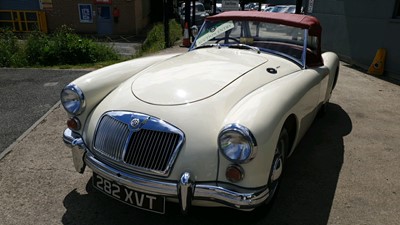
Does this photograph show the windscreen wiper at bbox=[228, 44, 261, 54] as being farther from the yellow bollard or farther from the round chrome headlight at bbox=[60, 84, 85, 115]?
the yellow bollard

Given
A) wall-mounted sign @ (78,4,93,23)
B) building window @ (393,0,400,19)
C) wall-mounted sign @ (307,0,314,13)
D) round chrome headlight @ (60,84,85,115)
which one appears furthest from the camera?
wall-mounted sign @ (78,4,93,23)

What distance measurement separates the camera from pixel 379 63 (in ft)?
25.4

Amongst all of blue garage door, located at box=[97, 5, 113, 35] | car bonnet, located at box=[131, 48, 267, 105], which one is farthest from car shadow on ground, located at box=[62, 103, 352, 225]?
blue garage door, located at box=[97, 5, 113, 35]

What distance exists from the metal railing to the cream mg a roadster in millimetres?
17943

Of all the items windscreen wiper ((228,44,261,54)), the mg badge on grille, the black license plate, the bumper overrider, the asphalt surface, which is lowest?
the asphalt surface

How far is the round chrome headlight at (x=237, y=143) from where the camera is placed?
210cm

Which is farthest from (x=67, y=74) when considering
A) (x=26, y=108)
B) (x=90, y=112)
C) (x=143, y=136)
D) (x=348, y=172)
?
(x=348, y=172)

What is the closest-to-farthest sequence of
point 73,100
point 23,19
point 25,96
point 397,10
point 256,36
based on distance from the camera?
point 73,100
point 256,36
point 25,96
point 397,10
point 23,19

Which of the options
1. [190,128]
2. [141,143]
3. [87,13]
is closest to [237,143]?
[190,128]

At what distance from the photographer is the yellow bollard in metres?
7.73

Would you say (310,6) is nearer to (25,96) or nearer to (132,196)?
(25,96)

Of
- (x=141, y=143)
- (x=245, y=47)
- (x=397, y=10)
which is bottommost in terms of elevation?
(x=141, y=143)

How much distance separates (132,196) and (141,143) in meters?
0.37

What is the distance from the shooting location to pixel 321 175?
10.9ft
